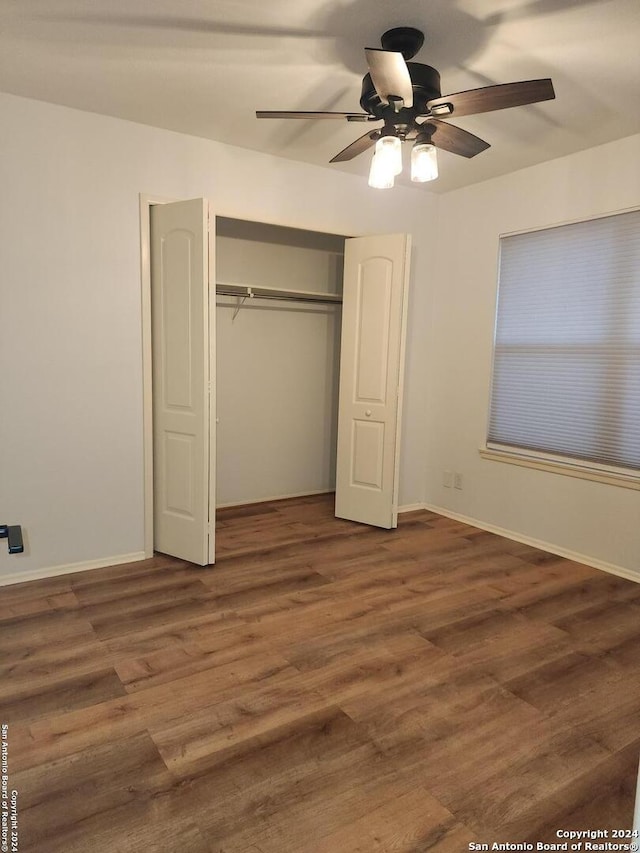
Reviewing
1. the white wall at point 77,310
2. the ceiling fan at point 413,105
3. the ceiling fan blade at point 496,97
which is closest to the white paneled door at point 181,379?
the white wall at point 77,310

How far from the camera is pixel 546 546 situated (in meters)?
3.91

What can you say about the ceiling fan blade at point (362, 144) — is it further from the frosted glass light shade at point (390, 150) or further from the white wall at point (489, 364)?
the white wall at point (489, 364)

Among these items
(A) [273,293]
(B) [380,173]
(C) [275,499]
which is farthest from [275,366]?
(B) [380,173]

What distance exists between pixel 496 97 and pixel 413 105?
0.36 meters

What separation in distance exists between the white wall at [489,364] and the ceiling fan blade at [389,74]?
79.5 inches

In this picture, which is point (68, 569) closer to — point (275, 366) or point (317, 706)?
point (317, 706)

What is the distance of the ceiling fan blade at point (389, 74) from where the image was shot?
1824mm

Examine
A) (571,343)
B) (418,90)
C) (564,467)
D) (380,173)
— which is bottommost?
(564,467)

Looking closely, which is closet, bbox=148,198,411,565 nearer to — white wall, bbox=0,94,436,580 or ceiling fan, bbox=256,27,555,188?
white wall, bbox=0,94,436,580

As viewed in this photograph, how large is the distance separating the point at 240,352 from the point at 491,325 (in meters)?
2.10

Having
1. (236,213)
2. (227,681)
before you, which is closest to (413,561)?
(227,681)

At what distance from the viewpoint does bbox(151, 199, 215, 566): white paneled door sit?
3232 millimetres

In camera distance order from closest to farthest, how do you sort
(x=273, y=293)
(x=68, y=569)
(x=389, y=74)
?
1. (x=389, y=74)
2. (x=68, y=569)
3. (x=273, y=293)

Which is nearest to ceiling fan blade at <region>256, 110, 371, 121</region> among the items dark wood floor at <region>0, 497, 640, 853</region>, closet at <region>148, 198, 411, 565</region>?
closet at <region>148, 198, 411, 565</region>
